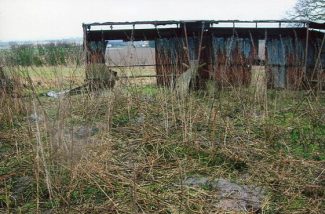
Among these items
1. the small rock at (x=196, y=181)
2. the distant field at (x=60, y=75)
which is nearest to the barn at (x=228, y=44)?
the distant field at (x=60, y=75)

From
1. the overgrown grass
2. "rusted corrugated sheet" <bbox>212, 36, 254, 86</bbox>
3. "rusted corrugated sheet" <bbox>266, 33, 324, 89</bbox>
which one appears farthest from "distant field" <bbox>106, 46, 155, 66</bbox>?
"rusted corrugated sheet" <bbox>266, 33, 324, 89</bbox>

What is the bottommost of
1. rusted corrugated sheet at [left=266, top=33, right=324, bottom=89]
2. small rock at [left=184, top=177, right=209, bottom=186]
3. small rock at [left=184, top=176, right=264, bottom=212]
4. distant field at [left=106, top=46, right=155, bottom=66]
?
small rock at [left=184, top=176, right=264, bottom=212]

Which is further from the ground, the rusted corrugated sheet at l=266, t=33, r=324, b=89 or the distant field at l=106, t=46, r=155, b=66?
the distant field at l=106, t=46, r=155, b=66

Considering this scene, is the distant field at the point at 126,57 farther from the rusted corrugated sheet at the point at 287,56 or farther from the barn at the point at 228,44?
the rusted corrugated sheet at the point at 287,56

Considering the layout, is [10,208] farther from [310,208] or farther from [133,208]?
[310,208]

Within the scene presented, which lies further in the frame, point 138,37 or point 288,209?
point 138,37

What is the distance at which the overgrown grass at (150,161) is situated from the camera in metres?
3.17

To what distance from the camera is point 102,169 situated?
3.68 metres

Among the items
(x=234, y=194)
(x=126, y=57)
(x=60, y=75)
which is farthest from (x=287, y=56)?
(x=234, y=194)

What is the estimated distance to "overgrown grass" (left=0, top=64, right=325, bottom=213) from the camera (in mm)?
3166

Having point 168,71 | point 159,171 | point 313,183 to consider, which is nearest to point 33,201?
point 159,171

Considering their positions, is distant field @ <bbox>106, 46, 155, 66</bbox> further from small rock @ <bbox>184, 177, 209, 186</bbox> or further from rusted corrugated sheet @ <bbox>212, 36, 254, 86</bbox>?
small rock @ <bbox>184, 177, 209, 186</bbox>

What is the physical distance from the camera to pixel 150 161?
4.00 m

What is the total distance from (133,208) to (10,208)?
40.1 inches
